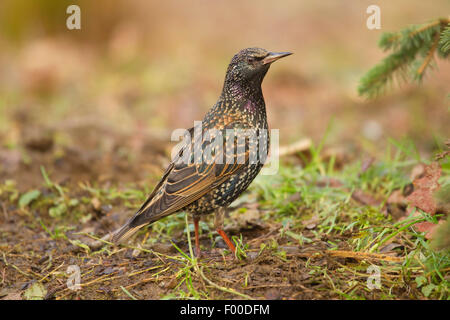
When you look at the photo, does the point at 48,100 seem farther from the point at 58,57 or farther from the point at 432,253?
the point at 432,253

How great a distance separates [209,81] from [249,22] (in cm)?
357

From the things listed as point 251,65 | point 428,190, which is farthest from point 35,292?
point 428,190

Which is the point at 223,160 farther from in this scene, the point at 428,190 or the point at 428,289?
the point at 428,289

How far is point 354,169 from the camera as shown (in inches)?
179

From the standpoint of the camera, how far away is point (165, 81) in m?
8.20

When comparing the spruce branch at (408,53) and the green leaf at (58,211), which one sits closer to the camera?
the spruce branch at (408,53)

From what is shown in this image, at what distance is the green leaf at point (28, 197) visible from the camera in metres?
4.41

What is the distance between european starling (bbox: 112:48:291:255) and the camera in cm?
340

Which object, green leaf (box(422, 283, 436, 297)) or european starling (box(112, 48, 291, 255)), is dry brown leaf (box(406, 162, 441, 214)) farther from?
european starling (box(112, 48, 291, 255))

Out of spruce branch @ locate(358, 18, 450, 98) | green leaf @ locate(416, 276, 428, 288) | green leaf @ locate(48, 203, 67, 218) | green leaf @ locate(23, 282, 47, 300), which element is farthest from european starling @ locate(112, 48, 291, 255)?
green leaf @ locate(416, 276, 428, 288)

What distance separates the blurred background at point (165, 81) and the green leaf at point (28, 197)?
26 centimetres

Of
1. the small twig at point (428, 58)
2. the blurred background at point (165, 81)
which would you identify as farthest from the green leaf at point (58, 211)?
the small twig at point (428, 58)

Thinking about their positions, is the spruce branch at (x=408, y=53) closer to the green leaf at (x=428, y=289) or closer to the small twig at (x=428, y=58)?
the small twig at (x=428, y=58)

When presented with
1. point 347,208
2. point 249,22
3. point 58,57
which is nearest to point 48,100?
point 58,57
